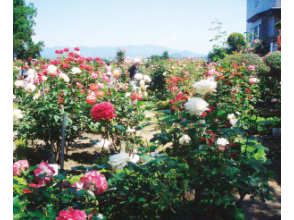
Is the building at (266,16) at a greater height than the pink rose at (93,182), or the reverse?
the building at (266,16)

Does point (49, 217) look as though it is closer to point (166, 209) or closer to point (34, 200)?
point (34, 200)

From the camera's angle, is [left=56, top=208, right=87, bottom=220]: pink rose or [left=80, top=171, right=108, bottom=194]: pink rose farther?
[left=80, top=171, right=108, bottom=194]: pink rose

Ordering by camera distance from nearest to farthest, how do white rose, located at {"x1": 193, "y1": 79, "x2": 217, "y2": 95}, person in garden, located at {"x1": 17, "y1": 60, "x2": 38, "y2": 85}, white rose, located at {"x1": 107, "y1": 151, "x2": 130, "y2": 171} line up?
white rose, located at {"x1": 107, "y1": 151, "x2": 130, "y2": 171} → white rose, located at {"x1": 193, "y1": 79, "x2": 217, "y2": 95} → person in garden, located at {"x1": 17, "y1": 60, "x2": 38, "y2": 85}

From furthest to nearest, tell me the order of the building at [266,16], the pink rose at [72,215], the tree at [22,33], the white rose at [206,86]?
the tree at [22,33] < the building at [266,16] < the white rose at [206,86] < the pink rose at [72,215]

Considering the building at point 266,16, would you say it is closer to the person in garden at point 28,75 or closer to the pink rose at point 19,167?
the person in garden at point 28,75

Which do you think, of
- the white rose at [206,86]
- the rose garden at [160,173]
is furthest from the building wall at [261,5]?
the white rose at [206,86]

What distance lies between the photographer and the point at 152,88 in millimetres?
9469

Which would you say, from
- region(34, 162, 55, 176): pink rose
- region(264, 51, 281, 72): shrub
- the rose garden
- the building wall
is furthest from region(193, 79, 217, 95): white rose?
the building wall

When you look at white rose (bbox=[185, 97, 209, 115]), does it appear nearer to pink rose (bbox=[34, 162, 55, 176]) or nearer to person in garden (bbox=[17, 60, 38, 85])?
pink rose (bbox=[34, 162, 55, 176])

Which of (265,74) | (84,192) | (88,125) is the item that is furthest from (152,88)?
(84,192)

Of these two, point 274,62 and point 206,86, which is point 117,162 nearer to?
point 206,86

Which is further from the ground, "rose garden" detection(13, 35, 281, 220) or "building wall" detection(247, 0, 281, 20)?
"building wall" detection(247, 0, 281, 20)

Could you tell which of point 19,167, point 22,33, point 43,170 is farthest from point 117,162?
point 22,33
